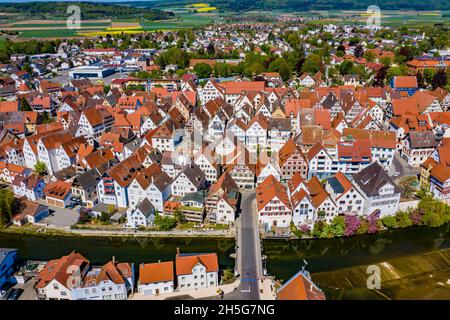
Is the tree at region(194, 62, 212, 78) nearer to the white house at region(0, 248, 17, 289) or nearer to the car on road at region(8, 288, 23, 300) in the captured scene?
the white house at region(0, 248, 17, 289)

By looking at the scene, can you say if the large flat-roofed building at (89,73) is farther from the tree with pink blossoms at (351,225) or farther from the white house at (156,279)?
the tree with pink blossoms at (351,225)

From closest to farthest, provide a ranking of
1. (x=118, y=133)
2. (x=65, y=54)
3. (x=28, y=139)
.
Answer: (x=28, y=139) < (x=118, y=133) < (x=65, y=54)

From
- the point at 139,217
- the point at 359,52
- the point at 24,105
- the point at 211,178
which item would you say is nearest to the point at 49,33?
the point at 24,105

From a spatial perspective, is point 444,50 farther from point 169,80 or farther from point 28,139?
point 28,139

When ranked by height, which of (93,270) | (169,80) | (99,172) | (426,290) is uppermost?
(169,80)

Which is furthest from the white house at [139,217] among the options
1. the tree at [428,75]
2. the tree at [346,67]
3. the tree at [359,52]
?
the tree at [359,52]

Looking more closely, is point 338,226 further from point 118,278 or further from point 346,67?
point 346,67

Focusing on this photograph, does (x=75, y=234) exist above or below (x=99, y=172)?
below

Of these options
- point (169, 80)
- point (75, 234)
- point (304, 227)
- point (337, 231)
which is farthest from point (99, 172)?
point (169, 80)
